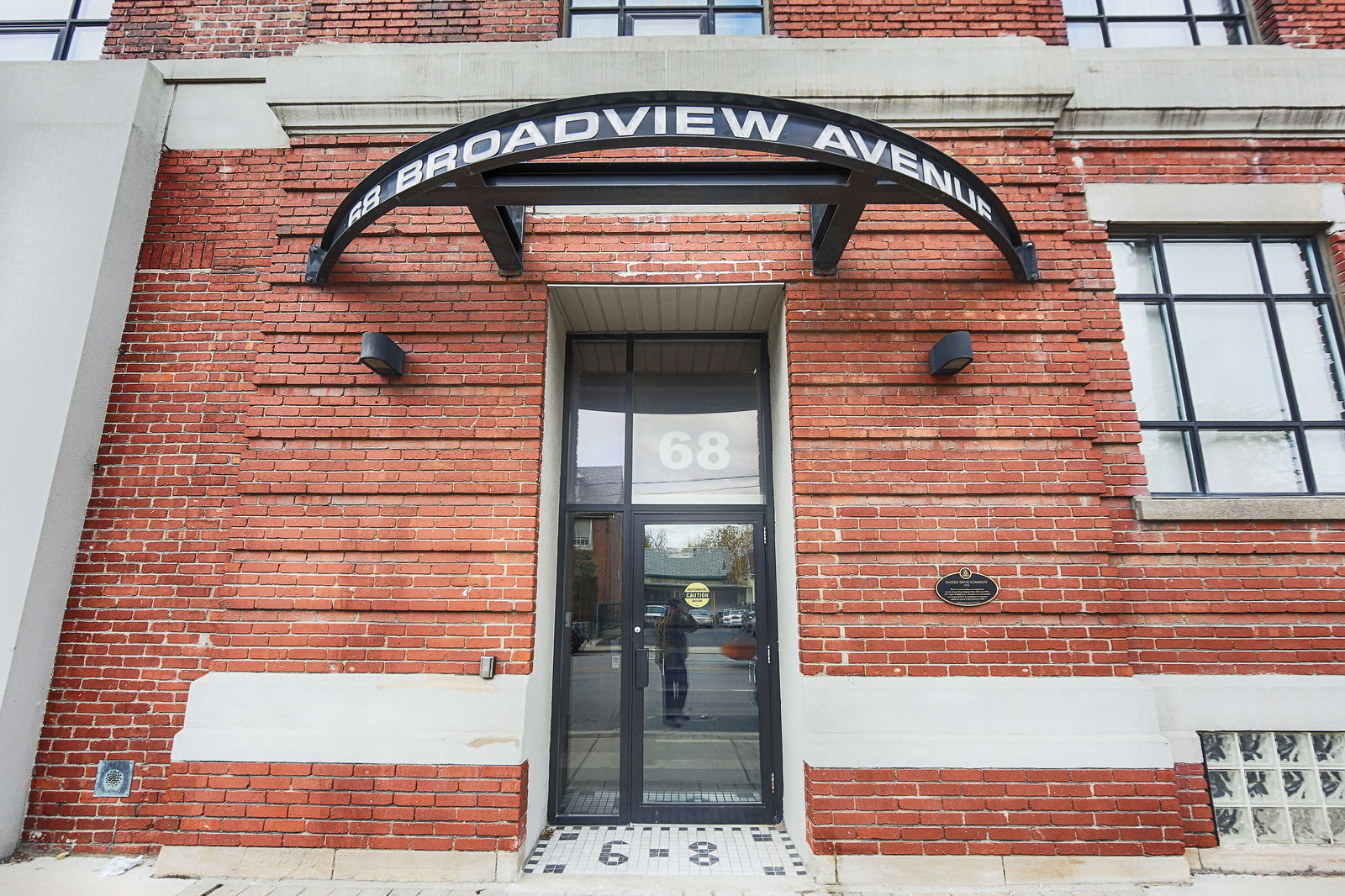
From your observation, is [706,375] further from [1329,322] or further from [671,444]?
[1329,322]

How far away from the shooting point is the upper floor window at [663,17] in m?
5.31

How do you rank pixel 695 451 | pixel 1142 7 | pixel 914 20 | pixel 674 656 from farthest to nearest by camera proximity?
pixel 1142 7 → pixel 695 451 → pixel 914 20 → pixel 674 656

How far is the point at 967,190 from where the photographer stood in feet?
12.2

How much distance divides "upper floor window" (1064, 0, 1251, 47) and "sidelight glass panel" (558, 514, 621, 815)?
19.0 ft

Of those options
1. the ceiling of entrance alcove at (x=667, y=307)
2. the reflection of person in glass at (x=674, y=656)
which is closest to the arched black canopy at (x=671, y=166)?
the ceiling of entrance alcove at (x=667, y=307)

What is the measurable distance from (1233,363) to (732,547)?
392cm

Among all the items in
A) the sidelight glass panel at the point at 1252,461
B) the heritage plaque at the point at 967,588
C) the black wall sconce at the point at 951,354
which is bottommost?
the heritage plaque at the point at 967,588

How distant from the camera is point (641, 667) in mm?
4617

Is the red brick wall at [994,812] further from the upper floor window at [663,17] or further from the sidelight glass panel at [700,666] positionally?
the upper floor window at [663,17]

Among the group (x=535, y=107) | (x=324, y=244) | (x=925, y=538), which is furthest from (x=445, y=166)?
(x=925, y=538)

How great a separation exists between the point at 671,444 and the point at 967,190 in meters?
2.66

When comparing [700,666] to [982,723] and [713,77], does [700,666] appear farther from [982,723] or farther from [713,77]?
[713,77]

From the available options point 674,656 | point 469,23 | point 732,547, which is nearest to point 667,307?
point 732,547

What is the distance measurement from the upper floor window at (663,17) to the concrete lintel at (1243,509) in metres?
4.79
